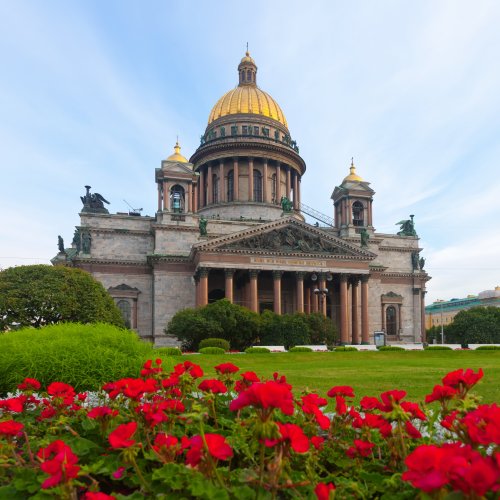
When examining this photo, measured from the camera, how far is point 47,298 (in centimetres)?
3044

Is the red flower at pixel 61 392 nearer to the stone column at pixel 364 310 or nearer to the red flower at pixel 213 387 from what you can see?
the red flower at pixel 213 387

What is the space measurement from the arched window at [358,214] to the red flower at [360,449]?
62.1m

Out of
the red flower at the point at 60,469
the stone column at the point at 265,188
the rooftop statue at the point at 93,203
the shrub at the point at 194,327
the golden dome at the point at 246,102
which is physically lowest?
the shrub at the point at 194,327

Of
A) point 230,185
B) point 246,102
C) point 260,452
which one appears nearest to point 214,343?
point 260,452

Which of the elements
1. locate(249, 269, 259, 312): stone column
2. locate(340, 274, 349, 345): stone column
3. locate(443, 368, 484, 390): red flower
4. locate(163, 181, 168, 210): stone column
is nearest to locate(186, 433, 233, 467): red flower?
locate(443, 368, 484, 390): red flower

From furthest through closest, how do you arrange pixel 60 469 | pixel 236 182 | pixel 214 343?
pixel 236 182
pixel 214 343
pixel 60 469

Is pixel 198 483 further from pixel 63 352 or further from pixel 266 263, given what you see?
pixel 266 263

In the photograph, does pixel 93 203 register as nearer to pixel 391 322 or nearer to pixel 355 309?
pixel 355 309

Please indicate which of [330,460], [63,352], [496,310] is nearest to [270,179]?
[496,310]

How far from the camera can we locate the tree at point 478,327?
51.5 m

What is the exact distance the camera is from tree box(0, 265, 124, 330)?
3009 centimetres

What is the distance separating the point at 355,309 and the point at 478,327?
13409mm

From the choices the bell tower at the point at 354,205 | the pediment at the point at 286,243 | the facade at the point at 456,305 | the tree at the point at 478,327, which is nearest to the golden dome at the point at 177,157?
the pediment at the point at 286,243

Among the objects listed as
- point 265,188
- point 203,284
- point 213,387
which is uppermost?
point 265,188
